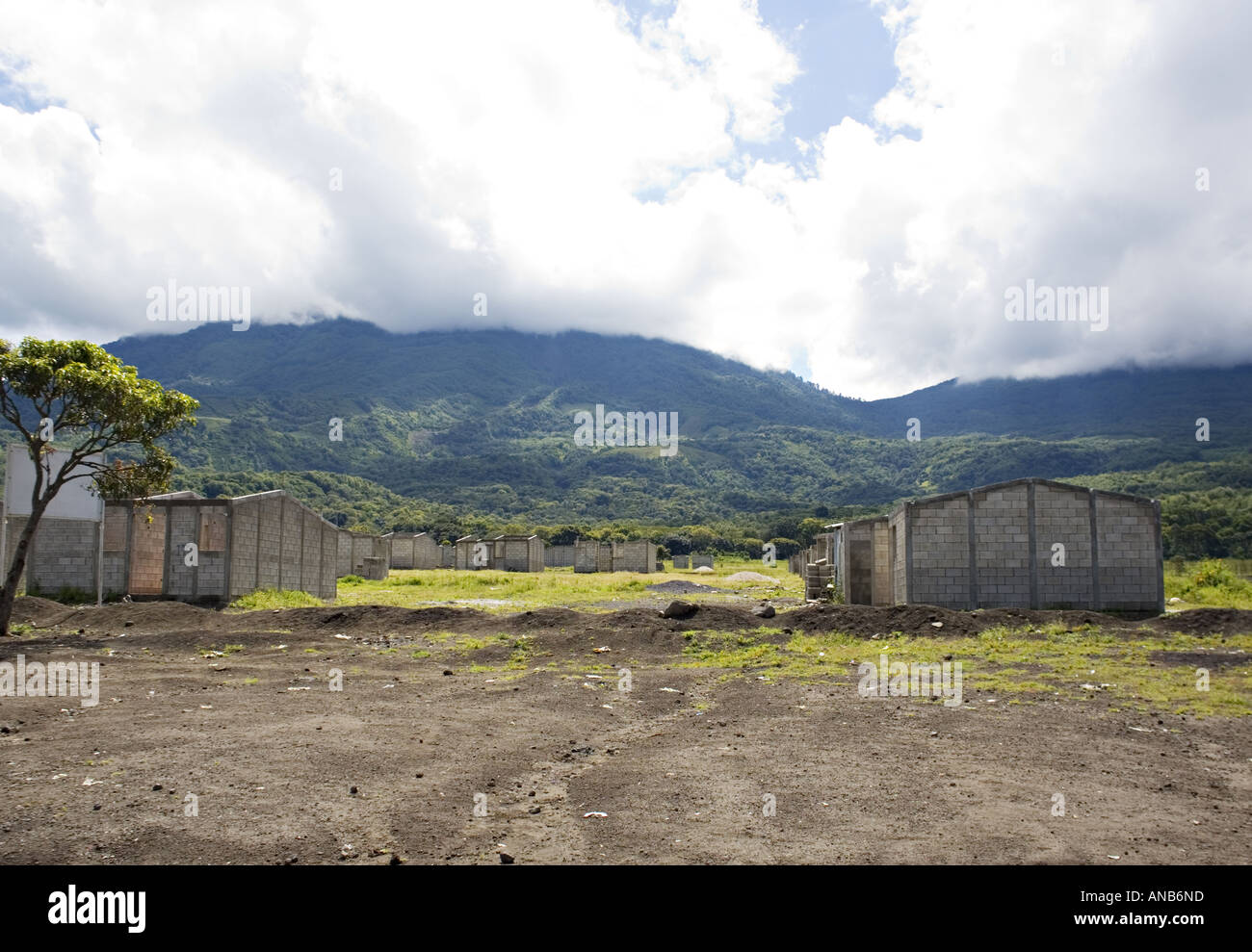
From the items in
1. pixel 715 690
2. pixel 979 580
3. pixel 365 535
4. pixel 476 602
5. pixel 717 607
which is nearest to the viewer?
pixel 715 690

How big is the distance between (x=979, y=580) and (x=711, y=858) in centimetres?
2235

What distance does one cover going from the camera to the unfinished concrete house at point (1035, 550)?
83.4 feet

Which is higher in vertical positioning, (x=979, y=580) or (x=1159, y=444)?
(x=1159, y=444)

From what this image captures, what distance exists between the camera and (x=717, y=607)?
22.2 meters

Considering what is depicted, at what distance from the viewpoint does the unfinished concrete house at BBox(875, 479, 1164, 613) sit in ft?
83.4

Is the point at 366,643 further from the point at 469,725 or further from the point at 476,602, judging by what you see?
the point at 476,602

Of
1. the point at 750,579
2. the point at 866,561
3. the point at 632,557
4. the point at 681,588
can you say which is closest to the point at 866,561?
the point at 866,561

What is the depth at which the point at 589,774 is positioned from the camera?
8047mm

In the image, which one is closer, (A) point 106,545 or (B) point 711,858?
(B) point 711,858

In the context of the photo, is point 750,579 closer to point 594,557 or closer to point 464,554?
point 594,557

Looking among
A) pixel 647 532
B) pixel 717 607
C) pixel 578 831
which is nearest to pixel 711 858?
pixel 578 831

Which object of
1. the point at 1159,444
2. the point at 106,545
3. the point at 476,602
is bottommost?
the point at 476,602

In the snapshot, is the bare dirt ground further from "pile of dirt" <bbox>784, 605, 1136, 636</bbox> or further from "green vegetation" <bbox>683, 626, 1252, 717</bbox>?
"pile of dirt" <bbox>784, 605, 1136, 636</bbox>
